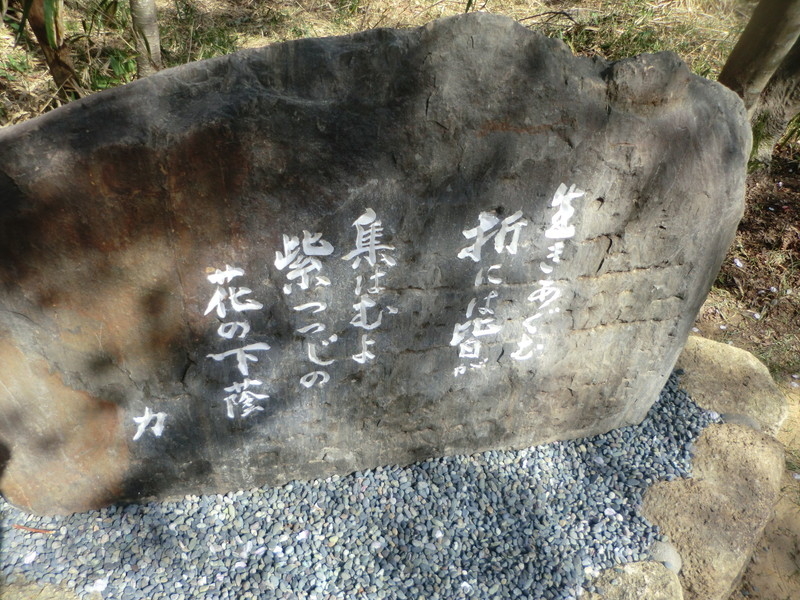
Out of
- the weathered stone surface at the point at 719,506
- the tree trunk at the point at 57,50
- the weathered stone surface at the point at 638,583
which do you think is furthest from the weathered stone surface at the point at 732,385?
the tree trunk at the point at 57,50

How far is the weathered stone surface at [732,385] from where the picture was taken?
3.06m

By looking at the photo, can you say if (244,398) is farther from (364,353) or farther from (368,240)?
(368,240)

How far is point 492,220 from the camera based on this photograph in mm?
2053

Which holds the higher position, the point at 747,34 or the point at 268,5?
the point at 747,34

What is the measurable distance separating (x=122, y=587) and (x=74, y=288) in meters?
1.07

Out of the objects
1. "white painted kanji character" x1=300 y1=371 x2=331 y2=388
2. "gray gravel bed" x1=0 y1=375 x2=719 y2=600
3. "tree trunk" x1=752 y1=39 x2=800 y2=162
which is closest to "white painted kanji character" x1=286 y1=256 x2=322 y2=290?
"white painted kanji character" x1=300 y1=371 x2=331 y2=388

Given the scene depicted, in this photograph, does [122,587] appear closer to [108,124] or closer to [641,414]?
[108,124]

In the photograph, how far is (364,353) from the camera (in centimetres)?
222

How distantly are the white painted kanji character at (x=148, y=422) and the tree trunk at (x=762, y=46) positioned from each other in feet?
12.3

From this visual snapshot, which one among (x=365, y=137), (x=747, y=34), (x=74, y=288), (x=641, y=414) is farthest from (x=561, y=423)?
(x=747, y=34)

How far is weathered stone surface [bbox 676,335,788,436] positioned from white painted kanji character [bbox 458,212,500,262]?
1.69 metres

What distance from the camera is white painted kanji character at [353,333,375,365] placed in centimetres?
219

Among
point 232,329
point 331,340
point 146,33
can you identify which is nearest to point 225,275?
point 232,329

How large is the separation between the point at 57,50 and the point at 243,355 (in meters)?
2.00
